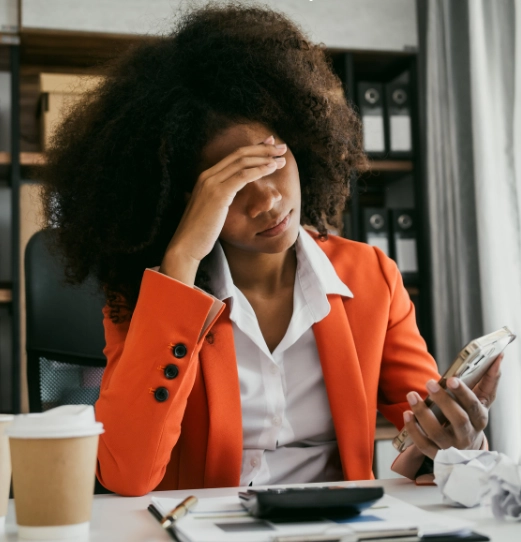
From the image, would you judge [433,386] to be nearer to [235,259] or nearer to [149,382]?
[149,382]

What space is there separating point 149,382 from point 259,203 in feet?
1.17

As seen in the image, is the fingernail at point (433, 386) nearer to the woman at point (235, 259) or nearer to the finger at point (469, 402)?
the finger at point (469, 402)

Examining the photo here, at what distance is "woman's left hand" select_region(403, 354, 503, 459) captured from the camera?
3.09ft

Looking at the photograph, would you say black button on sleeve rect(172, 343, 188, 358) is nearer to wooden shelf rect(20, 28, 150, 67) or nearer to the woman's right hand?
the woman's right hand

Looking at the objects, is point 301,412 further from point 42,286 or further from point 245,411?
point 42,286

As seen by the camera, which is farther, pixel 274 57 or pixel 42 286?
pixel 42 286

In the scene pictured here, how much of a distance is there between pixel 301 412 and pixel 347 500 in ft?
1.70

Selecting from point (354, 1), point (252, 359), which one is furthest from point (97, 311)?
point (354, 1)

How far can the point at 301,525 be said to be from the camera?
0.68 meters

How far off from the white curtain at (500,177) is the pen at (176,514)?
5.41ft

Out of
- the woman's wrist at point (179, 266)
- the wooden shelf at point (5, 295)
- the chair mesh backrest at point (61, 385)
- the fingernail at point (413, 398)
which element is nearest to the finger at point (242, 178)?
the woman's wrist at point (179, 266)

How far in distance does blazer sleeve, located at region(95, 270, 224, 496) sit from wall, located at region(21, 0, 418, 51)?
1.55 metres

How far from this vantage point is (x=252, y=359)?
1.22 meters

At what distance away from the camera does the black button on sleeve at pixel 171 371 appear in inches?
38.6
